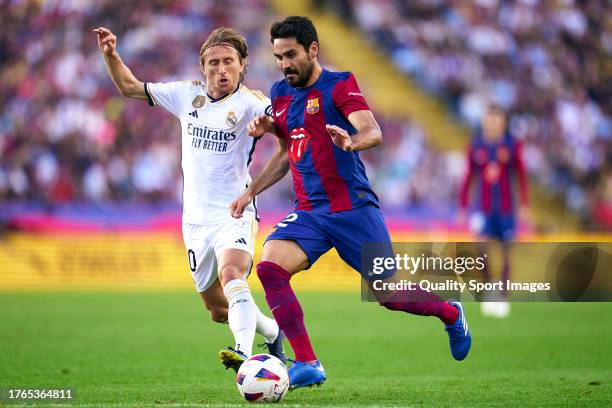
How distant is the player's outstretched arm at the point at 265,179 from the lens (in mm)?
7402

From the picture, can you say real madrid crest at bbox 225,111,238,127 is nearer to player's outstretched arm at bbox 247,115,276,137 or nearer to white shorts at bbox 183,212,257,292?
white shorts at bbox 183,212,257,292

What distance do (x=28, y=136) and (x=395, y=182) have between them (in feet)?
26.6

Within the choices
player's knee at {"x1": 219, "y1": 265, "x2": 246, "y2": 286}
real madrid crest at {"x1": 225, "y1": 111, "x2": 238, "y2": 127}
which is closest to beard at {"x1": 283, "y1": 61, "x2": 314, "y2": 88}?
real madrid crest at {"x1": 225, "y1": 111, "x2": 238, "y2": 127}

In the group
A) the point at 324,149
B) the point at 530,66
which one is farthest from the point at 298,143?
the point at 530,66

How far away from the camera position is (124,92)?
8055 millimetres

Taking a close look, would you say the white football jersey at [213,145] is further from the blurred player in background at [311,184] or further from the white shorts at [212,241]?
the blurred player in background at [311,184]

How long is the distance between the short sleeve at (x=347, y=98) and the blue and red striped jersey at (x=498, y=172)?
742 cm

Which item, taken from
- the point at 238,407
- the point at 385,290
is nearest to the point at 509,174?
the point at 385,290

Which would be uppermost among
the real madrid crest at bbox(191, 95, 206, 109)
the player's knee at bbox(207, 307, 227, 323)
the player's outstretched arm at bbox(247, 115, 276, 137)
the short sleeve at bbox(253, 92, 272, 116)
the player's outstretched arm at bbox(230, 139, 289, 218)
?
the real madrid crest at bbox(191, 95, 206, 109)

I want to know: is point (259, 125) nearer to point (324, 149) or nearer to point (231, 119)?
point (324, 149)

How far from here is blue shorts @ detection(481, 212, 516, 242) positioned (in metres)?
14.1

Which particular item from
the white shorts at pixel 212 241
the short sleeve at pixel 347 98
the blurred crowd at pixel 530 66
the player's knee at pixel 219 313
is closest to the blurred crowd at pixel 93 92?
the blurred crowd at pixel 530 66

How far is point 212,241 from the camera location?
792cm

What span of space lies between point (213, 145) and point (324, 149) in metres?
1.21
